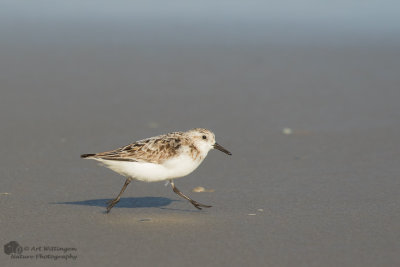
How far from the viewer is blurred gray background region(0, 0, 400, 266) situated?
6012 millimetres

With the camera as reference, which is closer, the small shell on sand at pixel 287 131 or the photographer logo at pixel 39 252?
the photographer logo at pixel 39 252

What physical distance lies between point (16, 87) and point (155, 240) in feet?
22.5

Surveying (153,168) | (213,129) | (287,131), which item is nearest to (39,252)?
(153,168)

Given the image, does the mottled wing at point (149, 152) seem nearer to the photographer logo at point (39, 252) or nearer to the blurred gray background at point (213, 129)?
the blurred gray background at point (213, 129)

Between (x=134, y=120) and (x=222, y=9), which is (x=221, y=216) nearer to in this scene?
(x=134, y=120)

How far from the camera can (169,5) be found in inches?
925

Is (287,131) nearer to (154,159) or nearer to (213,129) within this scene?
(213,129)

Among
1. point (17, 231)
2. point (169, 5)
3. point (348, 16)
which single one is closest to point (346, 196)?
point (17, 231)

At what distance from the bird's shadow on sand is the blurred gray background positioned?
0.07 ft

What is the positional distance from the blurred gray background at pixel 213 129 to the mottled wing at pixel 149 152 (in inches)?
20.9

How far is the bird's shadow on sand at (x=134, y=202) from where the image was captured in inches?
280

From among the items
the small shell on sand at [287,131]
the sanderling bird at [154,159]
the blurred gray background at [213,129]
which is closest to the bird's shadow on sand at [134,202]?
the blurred gray background at [213,129]

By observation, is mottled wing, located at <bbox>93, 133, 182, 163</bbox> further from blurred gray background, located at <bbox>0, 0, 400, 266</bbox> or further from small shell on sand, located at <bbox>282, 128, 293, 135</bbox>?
small shell on sand, located at <bbox>282, 128, 293, 135</bbox>

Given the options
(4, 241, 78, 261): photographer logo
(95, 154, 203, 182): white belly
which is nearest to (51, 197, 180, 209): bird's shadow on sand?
(95, 154, 203, 182): white belly
